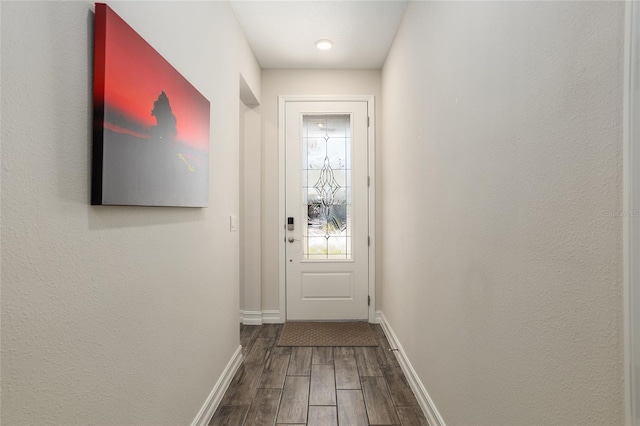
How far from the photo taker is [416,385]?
6.67 ft

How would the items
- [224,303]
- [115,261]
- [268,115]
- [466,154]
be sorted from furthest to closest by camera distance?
1. [268,115]
2. [224,303]
3. [466,154]
4. [115,261]

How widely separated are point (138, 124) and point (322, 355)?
217cm

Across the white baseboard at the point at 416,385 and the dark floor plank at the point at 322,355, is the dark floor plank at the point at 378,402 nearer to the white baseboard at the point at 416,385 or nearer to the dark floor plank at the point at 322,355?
the white baseboard at the point at 416,385

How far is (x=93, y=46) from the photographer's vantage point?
3.03 feet

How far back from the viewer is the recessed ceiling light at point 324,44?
2801mm

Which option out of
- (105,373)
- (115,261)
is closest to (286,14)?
(115,261)

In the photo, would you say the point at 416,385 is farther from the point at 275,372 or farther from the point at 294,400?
the point at 275,372

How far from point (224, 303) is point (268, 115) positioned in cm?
199

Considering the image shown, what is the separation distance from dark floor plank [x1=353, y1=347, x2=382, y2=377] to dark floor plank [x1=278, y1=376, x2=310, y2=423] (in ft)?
1.37

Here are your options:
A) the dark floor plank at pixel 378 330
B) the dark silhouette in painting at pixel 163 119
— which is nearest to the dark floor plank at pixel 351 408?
the dark floor plank at pixel 378 330

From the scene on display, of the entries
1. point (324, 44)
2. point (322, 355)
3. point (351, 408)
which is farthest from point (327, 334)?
point (324, 44)

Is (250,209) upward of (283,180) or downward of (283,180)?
downward

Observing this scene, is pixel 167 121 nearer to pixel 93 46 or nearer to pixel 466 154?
pixel 93 46

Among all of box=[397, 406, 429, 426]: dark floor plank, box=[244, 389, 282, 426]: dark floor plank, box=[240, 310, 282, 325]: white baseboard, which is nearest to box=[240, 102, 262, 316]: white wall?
box=[240, 310, 282, 325]: white baseboard
